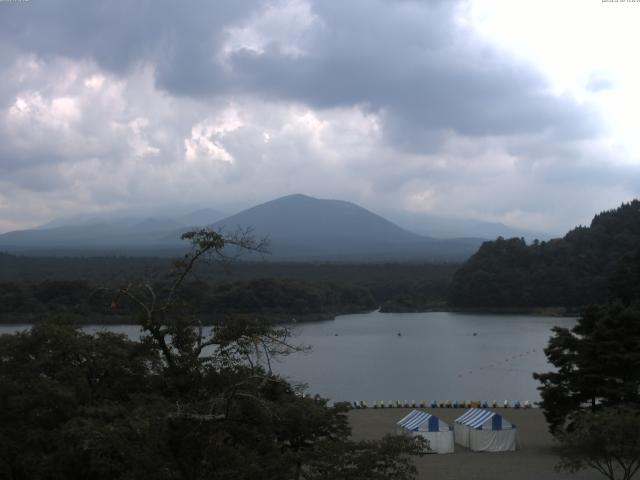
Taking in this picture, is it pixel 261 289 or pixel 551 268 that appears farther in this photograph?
pixel 551 268

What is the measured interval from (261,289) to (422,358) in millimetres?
14950

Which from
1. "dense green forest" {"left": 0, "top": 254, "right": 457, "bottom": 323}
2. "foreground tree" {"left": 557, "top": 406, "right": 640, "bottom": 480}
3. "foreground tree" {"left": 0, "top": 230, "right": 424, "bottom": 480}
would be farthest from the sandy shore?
"dense green forest" {"left": 0, "top": 254, "right": 457, "bottom": 323}

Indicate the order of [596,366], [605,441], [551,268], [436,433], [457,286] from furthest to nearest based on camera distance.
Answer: [457,286], [551,268], [436,433], [596,366], [605,441]

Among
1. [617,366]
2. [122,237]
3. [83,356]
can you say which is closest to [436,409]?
[617,366]

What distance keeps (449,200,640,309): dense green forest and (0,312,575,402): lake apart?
3.88 meters

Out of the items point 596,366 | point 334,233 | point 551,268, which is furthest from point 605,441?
point 334,233

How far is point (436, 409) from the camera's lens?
17.1 metres

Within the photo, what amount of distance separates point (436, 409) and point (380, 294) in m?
39.0

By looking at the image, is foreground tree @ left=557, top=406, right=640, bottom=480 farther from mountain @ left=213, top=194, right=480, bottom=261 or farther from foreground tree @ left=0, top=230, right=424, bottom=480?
mountain @ left=213, top=194, right=480, bottom=261

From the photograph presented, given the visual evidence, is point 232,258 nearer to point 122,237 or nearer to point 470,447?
point 470,447

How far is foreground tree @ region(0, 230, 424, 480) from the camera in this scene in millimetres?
4887

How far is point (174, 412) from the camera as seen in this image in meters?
4.84

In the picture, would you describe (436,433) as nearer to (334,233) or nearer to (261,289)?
(261,289)

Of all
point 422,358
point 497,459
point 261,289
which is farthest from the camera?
point 261,289
